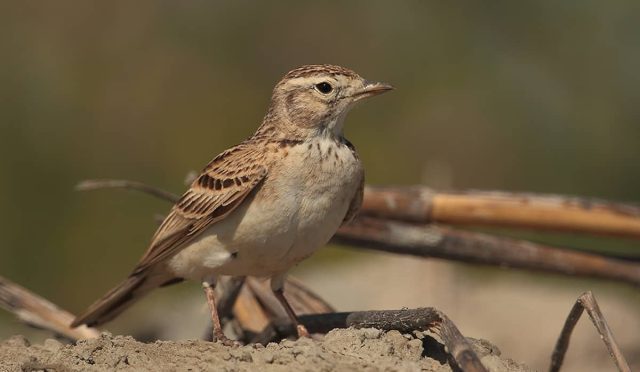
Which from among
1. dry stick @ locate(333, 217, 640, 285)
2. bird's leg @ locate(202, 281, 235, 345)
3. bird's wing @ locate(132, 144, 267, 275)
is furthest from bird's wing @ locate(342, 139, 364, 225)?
dry stick @ locate(333, 217, 640, 285)

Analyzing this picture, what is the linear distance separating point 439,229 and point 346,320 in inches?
79.5

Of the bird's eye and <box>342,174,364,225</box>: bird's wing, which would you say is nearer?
<box>342,174,364,225</box>: bird's wing

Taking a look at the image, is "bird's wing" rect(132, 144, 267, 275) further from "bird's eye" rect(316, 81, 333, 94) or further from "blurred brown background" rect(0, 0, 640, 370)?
"blurred brown background" rect(0, 0, 640, 370)

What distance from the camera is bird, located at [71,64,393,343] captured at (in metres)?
5.88

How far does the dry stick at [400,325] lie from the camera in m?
4.54

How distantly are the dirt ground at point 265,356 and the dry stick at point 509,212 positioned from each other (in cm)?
236

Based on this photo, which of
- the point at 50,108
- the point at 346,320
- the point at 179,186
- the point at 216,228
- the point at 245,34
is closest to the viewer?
the point at 346,320

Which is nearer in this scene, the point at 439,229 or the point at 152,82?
the point at 439,229

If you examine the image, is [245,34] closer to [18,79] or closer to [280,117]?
[18,79]

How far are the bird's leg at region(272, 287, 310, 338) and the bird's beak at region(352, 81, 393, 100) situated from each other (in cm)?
102

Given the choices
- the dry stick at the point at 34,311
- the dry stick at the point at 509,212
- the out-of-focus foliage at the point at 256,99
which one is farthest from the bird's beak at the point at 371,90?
the out-of-focus foliage at the point at 256,99

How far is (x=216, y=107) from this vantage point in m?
13.6

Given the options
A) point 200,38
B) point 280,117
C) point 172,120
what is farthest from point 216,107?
point 280,117

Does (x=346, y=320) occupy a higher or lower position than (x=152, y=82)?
lower
